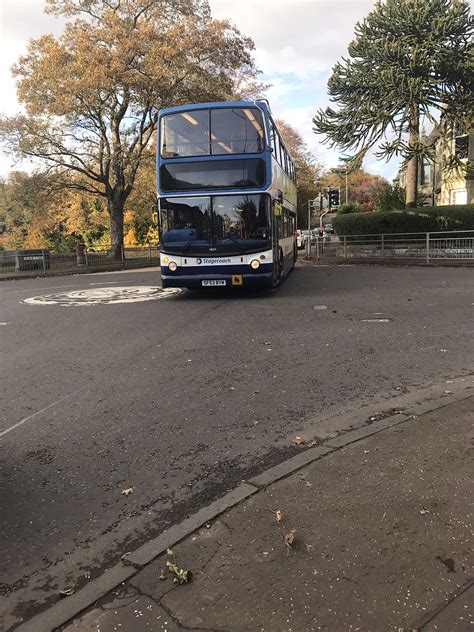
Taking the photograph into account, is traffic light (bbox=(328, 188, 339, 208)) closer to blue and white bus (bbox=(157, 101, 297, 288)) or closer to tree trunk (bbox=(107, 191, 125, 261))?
tree trunk (bbox=(107, 191, 125, 261))

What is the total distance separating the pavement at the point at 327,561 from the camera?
2254 mm

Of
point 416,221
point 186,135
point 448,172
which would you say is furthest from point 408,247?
point 186,135

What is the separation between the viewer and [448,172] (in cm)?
3019

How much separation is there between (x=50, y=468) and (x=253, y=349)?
3.94 m

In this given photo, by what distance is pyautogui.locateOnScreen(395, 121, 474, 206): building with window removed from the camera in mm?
28853

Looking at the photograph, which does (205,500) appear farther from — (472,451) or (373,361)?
(373,361)

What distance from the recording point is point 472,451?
3719 mm

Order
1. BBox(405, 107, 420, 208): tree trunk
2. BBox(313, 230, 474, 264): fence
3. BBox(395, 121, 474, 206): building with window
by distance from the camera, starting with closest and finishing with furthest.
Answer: BBox(313, 230, 474, 264): fence, BBox(405, 107, 420, 208): tree trunk, BBox(395, 121, 474, 206): building with window

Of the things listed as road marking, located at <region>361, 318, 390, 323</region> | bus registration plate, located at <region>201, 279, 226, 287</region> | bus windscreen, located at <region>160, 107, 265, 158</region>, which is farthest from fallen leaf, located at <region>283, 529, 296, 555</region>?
bus windscreen, located at <region>160, 107, 265, 158</region>

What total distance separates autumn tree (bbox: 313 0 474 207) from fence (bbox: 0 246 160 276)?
12947 mm

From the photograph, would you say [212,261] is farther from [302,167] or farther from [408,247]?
[302,167]

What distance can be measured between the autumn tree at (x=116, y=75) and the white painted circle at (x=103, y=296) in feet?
43.4

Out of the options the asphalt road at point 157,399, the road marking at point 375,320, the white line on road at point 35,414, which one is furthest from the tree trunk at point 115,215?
the white line on road at point 35,414

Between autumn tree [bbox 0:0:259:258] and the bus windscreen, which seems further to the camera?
autumn tree [bbox 0:0:259:258]
